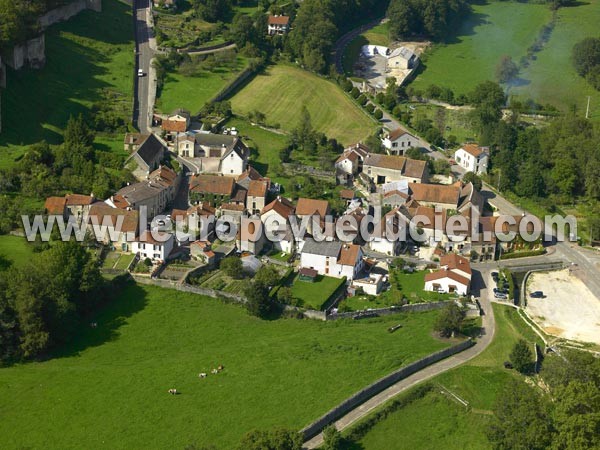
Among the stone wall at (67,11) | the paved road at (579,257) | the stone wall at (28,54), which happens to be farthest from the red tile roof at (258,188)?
the stone wall at (67,11)

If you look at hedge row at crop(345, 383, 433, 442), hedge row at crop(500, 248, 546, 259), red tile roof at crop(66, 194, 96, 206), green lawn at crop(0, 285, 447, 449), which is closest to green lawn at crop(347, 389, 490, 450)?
hedge row at crop(345, 383, 433, 442)

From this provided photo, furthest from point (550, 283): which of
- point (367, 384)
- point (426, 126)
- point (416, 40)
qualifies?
point (416, 40)

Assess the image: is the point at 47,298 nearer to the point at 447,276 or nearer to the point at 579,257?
the point at 447,276

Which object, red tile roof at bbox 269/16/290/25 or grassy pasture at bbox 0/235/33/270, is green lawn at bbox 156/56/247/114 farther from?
grassy pasture at bbox 0/235/33/270

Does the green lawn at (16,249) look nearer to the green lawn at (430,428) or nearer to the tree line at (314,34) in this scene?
the green lawn at (430,428)

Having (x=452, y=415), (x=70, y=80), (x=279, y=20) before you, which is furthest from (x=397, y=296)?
(x=279, y=20)

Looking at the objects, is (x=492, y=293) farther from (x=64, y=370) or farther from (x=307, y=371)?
(x=64, y=370)

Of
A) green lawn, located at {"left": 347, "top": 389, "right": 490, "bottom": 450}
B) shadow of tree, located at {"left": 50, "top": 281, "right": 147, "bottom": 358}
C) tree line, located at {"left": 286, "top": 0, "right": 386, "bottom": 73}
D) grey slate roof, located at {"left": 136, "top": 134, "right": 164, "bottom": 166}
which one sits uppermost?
tree line, located at {"left": 286, "top": 0, "right": 386, "bottom": 73}
